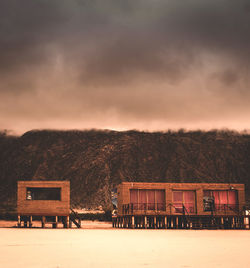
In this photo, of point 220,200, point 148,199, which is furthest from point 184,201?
point 220,200

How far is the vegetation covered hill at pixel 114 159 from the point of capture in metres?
143

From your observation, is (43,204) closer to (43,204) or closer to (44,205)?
(43,204)

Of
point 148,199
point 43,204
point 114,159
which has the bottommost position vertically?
point 43,204

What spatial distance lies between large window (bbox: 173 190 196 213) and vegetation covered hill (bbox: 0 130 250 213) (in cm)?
8703

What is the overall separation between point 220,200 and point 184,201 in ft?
13.0

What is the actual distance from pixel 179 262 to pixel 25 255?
16.7ft

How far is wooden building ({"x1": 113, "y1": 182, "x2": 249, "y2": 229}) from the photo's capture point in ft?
130

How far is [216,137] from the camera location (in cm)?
17612

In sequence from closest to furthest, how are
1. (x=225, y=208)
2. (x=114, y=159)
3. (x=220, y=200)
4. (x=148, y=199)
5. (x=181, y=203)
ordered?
(x=148, y=199) → (x=181, y=203) → (x=225, y=208) → (x=220, y=200) → (x=114, y=159)

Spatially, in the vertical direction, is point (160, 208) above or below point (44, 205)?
below

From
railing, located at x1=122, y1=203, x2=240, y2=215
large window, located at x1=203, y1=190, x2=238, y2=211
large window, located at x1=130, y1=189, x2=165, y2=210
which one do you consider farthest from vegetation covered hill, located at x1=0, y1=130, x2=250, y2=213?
railing, located at x1=122, y1=203, x2=240, y2=215

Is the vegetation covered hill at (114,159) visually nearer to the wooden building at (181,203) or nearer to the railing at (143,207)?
the wooden building at (181,203)

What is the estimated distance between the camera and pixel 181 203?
4075 centimetres

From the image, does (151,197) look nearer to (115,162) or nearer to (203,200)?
(203,200)
